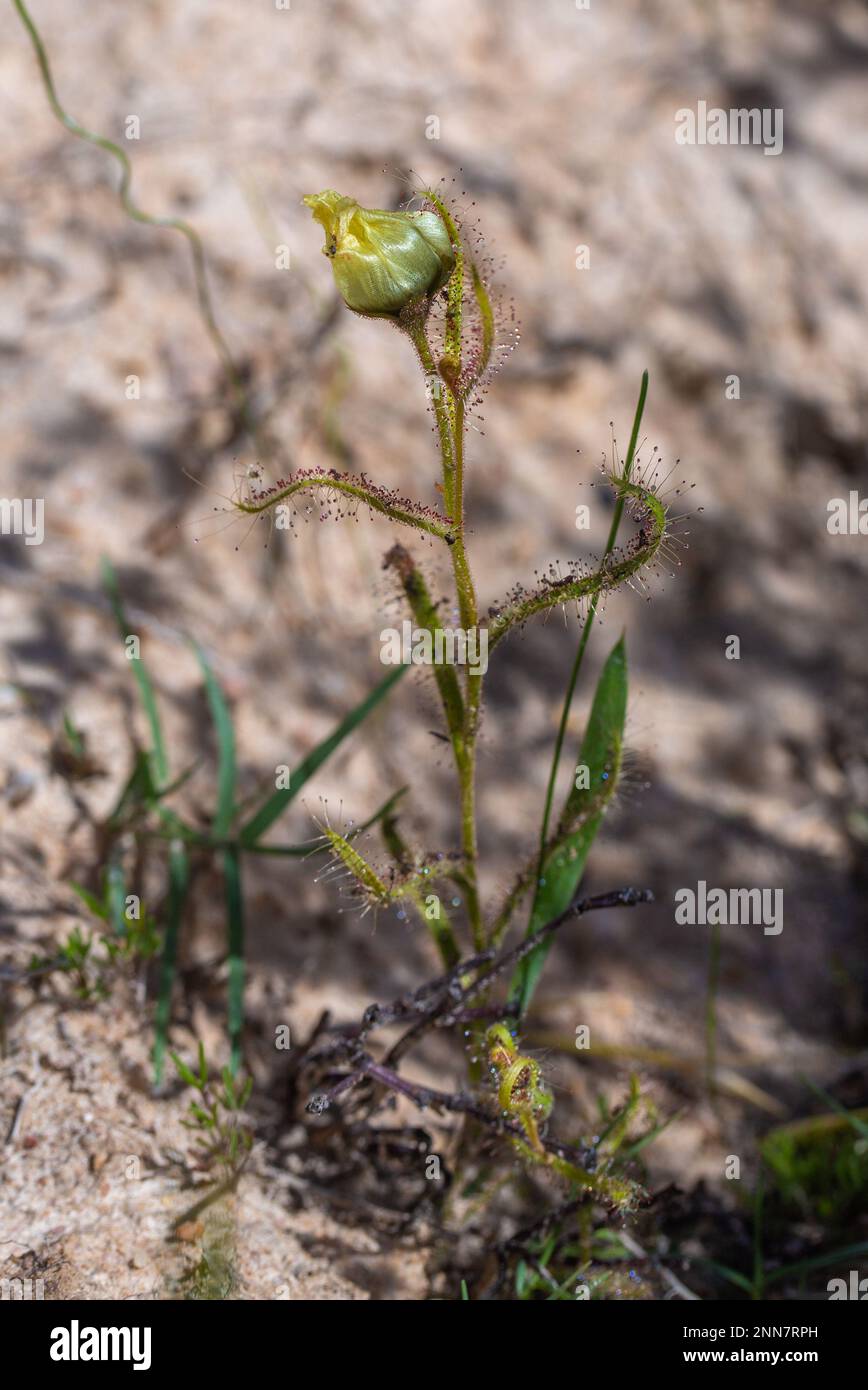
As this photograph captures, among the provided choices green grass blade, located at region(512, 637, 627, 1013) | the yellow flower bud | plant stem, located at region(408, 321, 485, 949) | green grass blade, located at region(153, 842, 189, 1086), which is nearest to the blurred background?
green grass blade, located at region(153, 842, 189, 1086)

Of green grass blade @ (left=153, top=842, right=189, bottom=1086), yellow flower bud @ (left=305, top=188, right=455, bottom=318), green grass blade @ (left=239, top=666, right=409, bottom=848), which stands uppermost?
yellow flower bud @ (left=305, top=188, right=455, bottom=318)

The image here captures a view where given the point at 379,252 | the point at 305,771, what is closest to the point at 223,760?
the point at 305,771

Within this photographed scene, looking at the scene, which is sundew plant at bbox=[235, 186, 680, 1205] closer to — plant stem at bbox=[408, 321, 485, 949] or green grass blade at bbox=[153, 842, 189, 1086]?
plant stem at bbox=[408, 321, 485, 949]

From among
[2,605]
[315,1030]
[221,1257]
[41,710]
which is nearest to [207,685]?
[41,710]

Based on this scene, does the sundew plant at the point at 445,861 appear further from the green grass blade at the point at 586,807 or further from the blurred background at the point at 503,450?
the blurred background at the point at 503,450

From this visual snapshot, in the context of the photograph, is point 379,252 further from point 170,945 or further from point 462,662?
point 170,945

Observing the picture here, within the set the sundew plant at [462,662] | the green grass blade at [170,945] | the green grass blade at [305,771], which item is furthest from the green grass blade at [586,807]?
the green grass blade at [170,945]

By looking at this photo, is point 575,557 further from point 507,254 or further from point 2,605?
point 2,605
